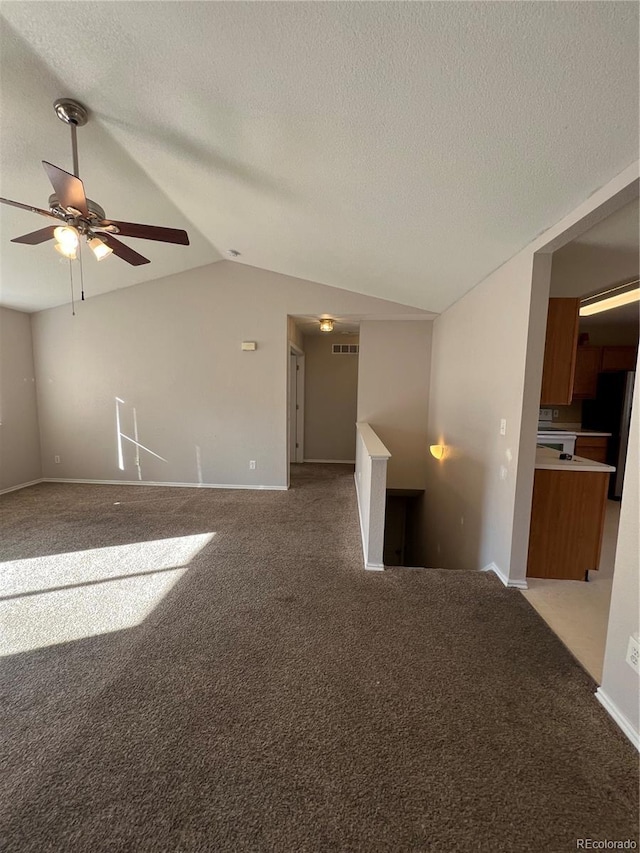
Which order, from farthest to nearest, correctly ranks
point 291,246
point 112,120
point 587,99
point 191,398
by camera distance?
1. point 191,398
2. point 291,246
3. point 112,120
4. point 587,99

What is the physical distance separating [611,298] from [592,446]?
2.14 m

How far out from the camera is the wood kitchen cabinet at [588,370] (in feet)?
15.9

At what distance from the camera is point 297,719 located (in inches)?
55.9

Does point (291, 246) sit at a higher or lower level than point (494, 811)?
higher

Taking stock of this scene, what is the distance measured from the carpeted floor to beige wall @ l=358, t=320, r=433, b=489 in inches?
97.9

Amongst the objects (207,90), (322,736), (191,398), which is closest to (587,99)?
(207,90)

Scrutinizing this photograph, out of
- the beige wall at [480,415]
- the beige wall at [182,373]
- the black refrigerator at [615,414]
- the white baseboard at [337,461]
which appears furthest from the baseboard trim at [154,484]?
the black refrigerator at [615,414]

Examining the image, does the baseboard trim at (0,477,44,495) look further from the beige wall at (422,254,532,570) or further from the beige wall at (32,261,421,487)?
the beige wall at (422,254,532,570)

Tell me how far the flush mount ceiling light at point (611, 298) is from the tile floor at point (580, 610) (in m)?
2.33

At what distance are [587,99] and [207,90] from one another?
1603mm

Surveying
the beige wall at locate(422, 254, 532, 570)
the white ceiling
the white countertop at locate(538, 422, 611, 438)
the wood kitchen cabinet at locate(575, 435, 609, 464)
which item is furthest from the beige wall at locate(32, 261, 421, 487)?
the wood kitchen cabinet at locate(575, 435, 609, 464)

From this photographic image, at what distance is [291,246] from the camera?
11.1 ft

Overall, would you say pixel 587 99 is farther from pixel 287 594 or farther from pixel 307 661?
pixel 287 594

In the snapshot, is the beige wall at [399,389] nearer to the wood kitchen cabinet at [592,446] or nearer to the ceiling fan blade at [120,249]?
the wood kitchen cabinet at [592,446]
